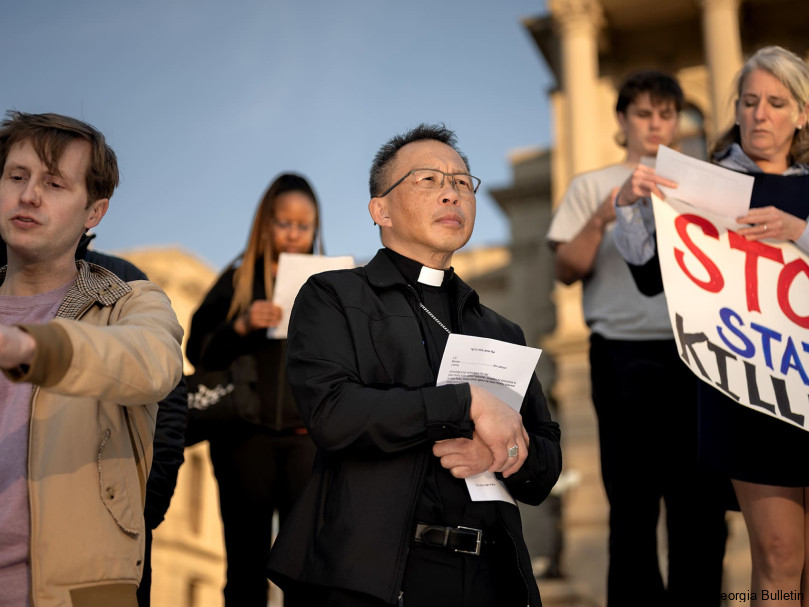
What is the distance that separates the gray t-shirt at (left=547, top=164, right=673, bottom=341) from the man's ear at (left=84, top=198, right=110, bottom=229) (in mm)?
2530

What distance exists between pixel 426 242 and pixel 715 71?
18085mm

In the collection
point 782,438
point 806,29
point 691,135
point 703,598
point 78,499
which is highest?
point 806,29

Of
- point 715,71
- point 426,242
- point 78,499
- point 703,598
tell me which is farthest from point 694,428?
point 715,71

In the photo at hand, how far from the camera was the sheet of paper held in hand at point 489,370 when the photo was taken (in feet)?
9.45

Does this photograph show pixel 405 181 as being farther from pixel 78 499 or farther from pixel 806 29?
pixel 806 29

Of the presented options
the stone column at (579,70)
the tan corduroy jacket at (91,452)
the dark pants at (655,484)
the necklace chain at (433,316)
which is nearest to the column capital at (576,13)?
the stone column at (579,70)

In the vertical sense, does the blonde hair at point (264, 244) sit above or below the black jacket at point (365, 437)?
above

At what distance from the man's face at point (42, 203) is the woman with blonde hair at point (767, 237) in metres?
2.06

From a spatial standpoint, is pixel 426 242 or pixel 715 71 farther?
pixel 715 71

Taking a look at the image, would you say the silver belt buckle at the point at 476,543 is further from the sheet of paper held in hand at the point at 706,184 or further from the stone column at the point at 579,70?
the stone column at the point at 579,70

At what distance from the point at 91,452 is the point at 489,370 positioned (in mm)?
1138

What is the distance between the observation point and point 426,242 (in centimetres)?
324

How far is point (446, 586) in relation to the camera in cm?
270

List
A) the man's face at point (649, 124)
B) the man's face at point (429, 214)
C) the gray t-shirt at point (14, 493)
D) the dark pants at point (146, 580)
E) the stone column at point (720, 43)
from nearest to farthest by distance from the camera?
the gray t-shirt at point (14, 493) < the man's face at point (429, 214) < the dark pants at point (146, 580) < the man's face at point (649, 124) < the stone column at point (720, 43)
